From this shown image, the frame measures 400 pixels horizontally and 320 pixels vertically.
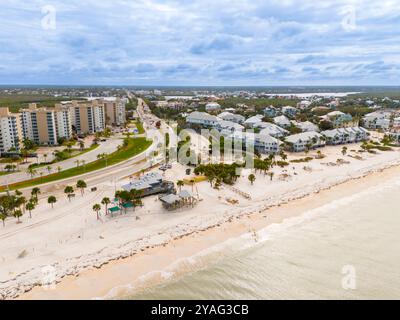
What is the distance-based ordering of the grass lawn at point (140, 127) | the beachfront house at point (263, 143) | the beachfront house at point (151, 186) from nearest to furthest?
the beachfront house at point (151, 186), the beachfront house at point (263, 143), the grass lawn at point (140, 127)

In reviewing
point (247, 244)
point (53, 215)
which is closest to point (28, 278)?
point (53, 215)

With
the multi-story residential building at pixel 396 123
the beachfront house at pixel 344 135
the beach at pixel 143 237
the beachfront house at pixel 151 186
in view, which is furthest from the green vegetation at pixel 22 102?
the multi-story residential building at pixel 396 123

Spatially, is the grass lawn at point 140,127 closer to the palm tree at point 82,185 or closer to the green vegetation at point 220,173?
the green vegetation at point 220,173

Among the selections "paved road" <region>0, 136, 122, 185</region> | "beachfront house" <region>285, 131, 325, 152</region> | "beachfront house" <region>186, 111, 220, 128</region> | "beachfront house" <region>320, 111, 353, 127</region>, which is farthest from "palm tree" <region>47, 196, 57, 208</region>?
"beachfront house" <region>320, 111, 353, 127</region>

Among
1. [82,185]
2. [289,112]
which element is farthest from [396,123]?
[82,185]

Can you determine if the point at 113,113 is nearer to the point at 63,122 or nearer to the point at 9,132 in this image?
the point at 63,122
